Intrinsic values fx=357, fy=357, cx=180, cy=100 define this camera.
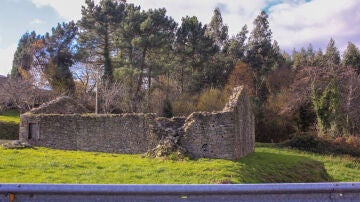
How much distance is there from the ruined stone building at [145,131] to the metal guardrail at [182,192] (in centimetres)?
1391

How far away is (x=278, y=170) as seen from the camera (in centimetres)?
1633

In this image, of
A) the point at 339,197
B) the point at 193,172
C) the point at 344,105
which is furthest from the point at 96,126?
the point at 344,105

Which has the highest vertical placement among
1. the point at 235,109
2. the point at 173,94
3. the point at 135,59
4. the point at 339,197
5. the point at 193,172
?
the point at 135,59

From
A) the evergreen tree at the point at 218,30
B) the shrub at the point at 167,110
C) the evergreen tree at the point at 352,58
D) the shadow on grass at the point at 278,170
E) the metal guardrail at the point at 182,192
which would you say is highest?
the evergreen tree at the point at 218,30

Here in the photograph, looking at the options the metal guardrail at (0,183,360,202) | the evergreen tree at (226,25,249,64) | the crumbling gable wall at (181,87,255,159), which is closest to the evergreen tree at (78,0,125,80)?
the evergreen tree at (226,25,249,64)

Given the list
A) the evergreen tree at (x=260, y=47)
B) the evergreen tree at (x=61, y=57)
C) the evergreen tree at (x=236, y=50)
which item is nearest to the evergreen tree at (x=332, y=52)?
the evergreen tree at (x=260, y=47)

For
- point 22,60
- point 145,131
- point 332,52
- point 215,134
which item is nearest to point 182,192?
point 215,134

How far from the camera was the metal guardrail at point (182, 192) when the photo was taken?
3.00 metres

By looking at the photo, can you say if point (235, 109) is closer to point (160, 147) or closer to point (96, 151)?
point (160, 147)

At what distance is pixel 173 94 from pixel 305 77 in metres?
15.5

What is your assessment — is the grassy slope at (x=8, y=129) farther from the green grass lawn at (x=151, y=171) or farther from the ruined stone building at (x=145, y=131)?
the green grass lawn at (x=151, y=171)

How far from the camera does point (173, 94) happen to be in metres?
41.9

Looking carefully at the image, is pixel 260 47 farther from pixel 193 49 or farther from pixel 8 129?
pixel 8 129

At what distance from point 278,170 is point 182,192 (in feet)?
46.4
